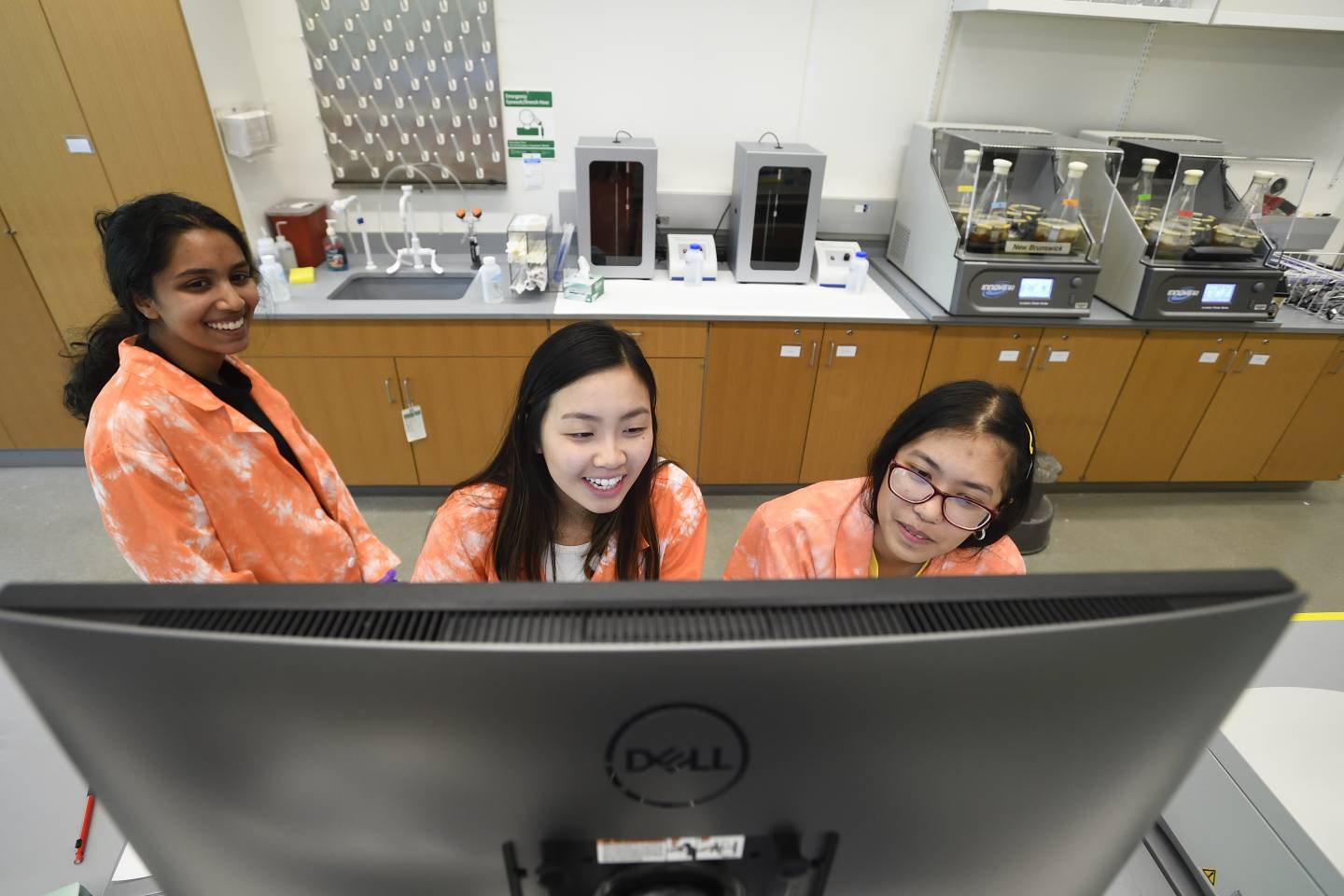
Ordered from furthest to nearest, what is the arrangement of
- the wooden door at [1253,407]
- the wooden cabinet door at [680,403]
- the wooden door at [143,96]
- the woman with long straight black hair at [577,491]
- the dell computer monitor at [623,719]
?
the wooden door at [1253,407] → the wooden cabinet door at [680,403] → the wooden door at [143,96] → the woman with long straight black hair at [577,491] → the dell computer monitor at [623,719]

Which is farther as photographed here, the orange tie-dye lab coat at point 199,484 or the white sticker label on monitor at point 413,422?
the white sticker label on monitor at point 413,422

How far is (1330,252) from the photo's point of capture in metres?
3.11

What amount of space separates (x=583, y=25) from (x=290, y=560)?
237 centimetres

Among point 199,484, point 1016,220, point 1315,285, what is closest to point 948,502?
point 199,484

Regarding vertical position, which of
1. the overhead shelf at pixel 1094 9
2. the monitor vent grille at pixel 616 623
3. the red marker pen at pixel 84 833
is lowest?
the red marker pen at pixel 84 833

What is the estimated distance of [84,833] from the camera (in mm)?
817

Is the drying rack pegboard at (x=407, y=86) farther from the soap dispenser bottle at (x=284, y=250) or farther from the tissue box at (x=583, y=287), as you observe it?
the tissue box at (x=583, y=287)

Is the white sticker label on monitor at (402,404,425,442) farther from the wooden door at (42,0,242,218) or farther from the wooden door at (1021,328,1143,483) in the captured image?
the wooden door at (1021,328,1143,483)

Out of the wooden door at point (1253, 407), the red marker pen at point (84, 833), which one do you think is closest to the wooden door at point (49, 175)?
the red marker pen at point (84, 833)

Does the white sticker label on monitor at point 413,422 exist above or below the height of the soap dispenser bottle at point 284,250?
below

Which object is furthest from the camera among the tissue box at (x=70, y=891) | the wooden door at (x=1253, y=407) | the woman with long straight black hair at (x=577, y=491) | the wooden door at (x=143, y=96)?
the wooden door at (x=1253, y=407)

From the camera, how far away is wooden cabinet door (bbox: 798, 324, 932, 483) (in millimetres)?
2562

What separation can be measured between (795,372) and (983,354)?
2.46 ft

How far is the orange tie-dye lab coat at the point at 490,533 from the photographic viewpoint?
108 cm
